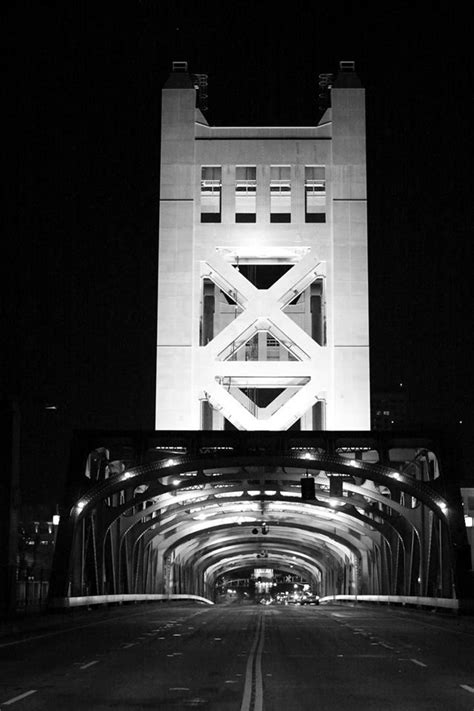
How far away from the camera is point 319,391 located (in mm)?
74938

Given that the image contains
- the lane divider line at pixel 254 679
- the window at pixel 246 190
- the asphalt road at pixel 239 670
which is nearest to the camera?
the lane divider line at pixel 254 679

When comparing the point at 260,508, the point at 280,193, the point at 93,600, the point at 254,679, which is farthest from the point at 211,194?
the point at 254,679

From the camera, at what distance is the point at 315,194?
80688 millimetres

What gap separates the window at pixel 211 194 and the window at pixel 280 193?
140 inches

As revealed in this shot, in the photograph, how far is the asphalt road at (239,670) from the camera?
15625mm

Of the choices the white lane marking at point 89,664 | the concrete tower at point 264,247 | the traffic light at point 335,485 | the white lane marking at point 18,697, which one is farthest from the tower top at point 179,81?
the white lane marking at point 18,697

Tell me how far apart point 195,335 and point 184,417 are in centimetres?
565

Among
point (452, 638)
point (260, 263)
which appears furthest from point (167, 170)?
point (452, 638)

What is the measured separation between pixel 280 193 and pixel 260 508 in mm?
21166

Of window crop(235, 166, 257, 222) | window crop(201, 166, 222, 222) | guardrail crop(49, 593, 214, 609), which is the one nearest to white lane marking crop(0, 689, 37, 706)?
guardrail crop(49, 593, 214, 609)

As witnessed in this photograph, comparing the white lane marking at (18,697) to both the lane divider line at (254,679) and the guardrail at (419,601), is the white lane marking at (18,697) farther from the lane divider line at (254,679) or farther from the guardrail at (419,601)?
the guardrail at (419,601)

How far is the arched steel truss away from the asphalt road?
17.2 metres

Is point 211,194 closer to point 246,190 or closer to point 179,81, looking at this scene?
point 246,190

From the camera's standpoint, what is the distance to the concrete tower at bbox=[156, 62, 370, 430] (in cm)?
7569
